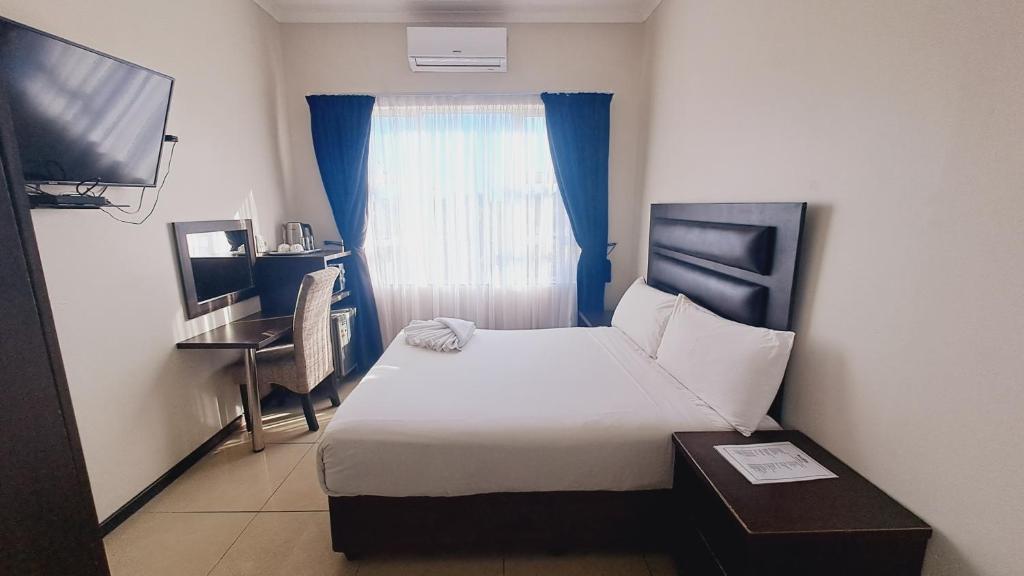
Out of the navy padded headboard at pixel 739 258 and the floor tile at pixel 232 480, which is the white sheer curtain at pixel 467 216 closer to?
the navy padded headboard at pixel 739 258

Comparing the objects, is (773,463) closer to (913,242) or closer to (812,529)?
(812,529)

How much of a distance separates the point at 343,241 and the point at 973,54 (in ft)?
12.3

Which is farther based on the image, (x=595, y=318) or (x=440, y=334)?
(x=595, y=318)

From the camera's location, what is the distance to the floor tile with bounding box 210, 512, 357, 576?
1671mm

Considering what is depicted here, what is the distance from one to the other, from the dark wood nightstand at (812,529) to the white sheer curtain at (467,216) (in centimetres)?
247

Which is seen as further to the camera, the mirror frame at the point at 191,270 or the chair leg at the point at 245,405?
the chair leg at the point at 245,405

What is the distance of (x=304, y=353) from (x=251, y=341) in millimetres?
351

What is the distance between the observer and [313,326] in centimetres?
267

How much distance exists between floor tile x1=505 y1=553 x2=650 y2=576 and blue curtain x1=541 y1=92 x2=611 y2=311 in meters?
2.20

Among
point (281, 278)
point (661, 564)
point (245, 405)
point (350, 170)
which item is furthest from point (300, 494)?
point (350, 170)

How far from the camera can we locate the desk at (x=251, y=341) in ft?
7.45

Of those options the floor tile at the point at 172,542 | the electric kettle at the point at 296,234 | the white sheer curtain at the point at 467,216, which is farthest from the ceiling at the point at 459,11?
the floor tile at the point at 172,542

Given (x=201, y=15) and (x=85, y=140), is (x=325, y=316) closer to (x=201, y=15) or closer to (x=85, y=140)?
(x=85, y=140)

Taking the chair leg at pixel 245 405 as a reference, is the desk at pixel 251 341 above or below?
above
